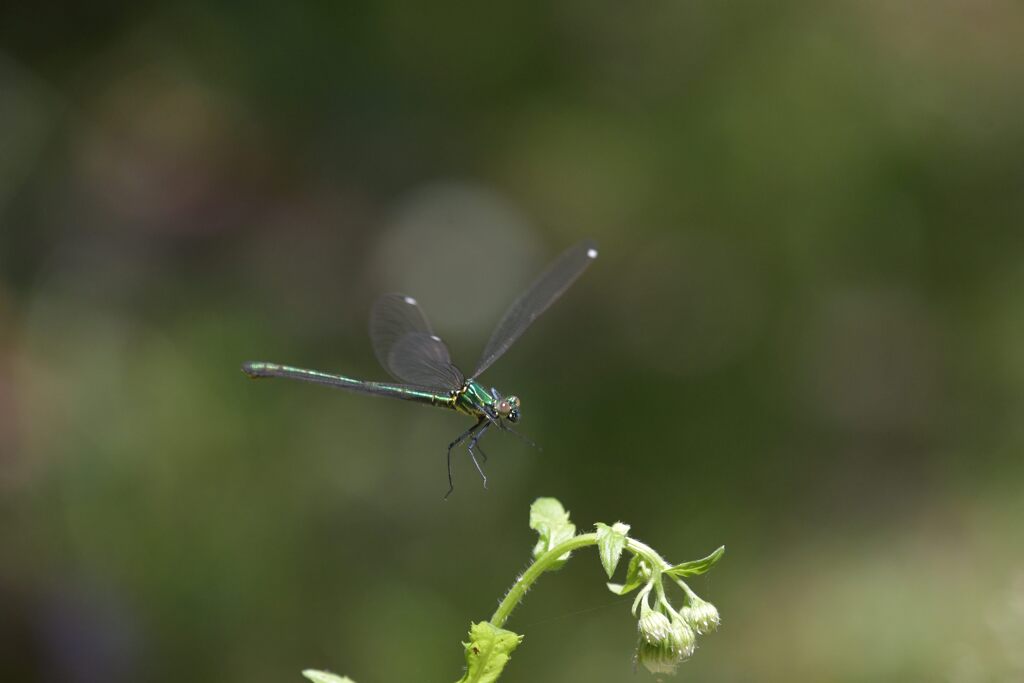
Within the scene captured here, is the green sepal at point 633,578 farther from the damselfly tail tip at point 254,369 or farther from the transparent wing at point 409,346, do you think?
the damselfly tail tip at point 254,369

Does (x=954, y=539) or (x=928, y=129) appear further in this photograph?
(x=928, y=129)

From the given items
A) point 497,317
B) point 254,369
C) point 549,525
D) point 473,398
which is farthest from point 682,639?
point 497,317

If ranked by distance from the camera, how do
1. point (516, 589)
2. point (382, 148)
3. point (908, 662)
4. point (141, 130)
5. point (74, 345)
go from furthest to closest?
point (382, 148) → point (141, 130) → point (74, 345) → point (908, 662) → point (516, 589)

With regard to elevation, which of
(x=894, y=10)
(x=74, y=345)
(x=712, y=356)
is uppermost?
(x=894, y=10)

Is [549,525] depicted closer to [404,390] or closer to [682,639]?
[682,639]

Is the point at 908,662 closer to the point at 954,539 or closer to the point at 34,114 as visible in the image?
the point at 954,539

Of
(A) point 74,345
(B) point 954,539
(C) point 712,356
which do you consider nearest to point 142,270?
(A) point 74,345

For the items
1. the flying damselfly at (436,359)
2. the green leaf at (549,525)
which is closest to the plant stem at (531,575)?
the green leaf at (549,525)

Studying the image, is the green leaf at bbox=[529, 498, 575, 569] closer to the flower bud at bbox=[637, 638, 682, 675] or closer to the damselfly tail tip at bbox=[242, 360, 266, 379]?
the flower bud at bbox=[637, 638, 682, 675]
